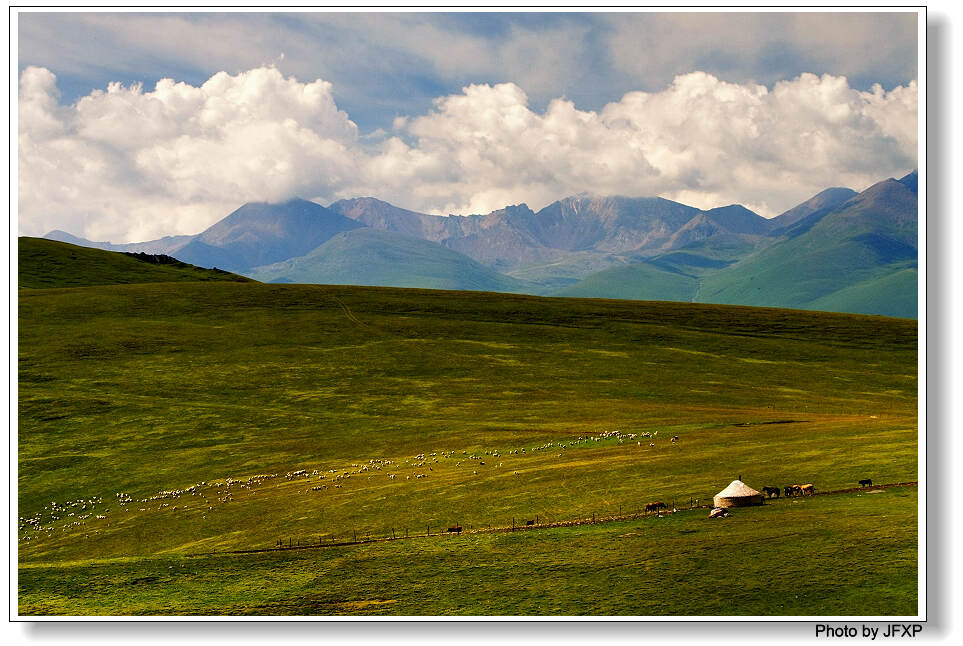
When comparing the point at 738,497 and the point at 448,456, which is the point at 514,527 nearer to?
the point at 738,497

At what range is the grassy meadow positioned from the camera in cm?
2698

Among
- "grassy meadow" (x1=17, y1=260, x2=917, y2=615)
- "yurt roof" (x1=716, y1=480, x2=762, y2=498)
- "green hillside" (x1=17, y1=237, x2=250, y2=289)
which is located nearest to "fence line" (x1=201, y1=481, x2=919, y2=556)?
"grassy meadow" (x1=17, y1=260, x2=917, y2=615)

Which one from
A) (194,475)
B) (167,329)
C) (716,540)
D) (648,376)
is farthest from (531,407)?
(167,329)

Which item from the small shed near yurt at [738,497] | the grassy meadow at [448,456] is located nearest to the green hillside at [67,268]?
the grassy meadow at [448,456]

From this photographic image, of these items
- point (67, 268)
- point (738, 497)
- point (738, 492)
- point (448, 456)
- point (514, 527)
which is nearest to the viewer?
point (738, 497)

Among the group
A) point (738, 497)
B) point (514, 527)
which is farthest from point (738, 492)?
point (514, 527)

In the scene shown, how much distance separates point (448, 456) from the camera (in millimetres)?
56375

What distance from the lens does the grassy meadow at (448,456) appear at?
88.5 ft

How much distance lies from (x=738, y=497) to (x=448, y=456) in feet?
89.6

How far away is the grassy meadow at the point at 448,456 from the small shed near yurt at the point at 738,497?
78 cm

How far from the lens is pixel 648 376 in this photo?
304 feet

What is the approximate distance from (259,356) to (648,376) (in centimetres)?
5075

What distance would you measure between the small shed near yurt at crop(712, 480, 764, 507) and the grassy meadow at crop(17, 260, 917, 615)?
78cm

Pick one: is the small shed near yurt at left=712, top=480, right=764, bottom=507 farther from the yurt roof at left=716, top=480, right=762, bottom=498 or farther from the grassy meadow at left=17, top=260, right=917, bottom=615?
the grassy meadow at left=17, top=260, right=917, bottom=615
